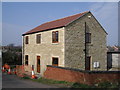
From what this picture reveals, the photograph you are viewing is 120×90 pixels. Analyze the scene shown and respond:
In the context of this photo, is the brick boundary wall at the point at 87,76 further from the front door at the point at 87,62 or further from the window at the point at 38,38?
the window at the point at 38,38

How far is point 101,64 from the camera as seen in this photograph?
19.6 metres

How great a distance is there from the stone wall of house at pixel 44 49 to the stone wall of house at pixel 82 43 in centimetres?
71

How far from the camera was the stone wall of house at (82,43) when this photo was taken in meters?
17.6

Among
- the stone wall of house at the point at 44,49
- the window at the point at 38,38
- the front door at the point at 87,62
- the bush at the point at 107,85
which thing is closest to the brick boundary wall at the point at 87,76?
the bush at the point at 107,85

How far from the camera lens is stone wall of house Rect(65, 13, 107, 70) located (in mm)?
17562

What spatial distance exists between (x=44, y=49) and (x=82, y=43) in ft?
16.3

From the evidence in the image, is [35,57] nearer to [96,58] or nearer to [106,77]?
[96,58]

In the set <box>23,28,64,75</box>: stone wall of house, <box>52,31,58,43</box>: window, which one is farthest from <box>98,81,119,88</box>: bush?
<box>52,31,58,43</box>: window

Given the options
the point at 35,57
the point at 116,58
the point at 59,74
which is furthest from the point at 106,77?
the point at 35,57

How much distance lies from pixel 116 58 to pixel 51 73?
984 centimetres

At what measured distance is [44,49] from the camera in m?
20.9

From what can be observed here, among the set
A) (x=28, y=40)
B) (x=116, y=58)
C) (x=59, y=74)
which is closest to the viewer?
(x=59, y=74)

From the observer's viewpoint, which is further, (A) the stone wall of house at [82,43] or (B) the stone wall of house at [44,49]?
(B) the stone wall of house at [44,49]

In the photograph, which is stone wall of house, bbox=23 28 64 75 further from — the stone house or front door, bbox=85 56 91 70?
front door, bbox=85 56 91 70
